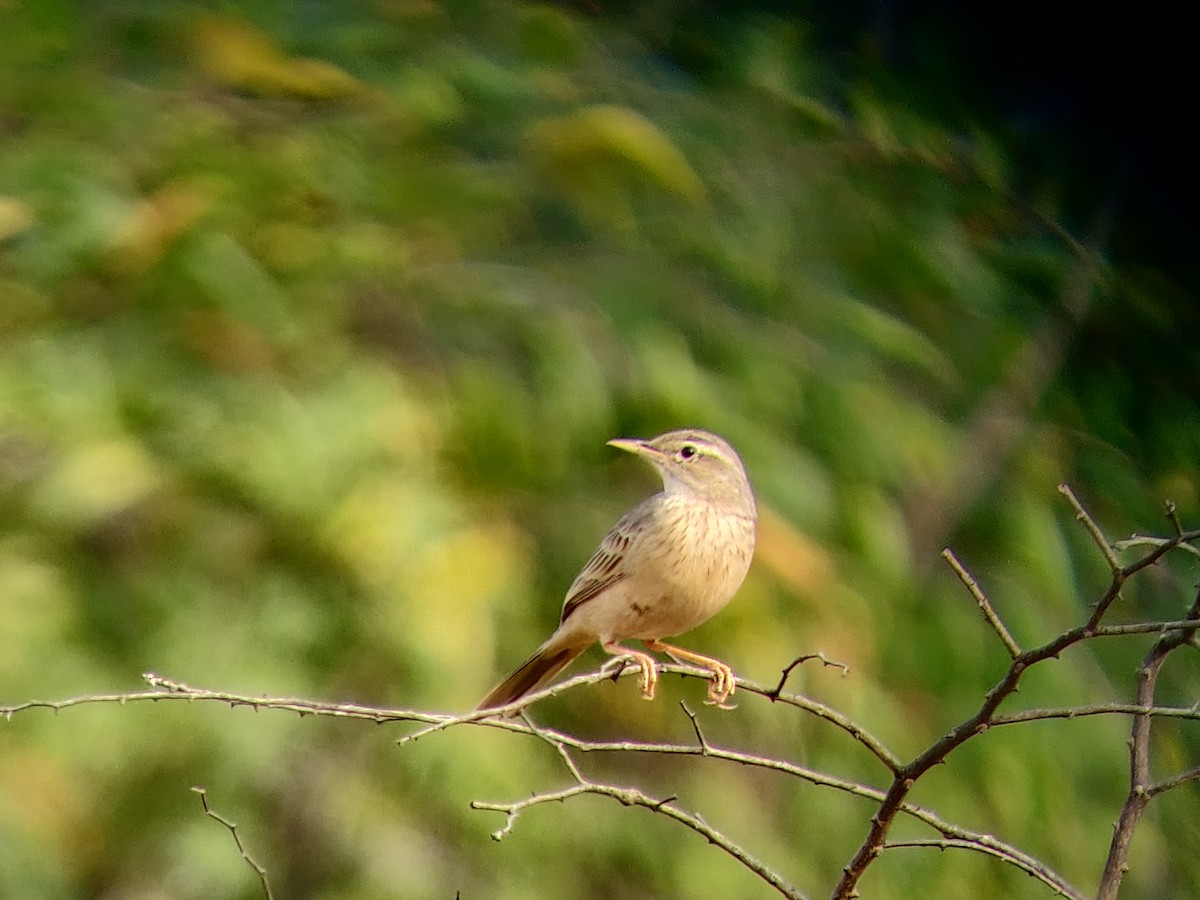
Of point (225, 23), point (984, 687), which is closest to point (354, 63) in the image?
point (225, 23)

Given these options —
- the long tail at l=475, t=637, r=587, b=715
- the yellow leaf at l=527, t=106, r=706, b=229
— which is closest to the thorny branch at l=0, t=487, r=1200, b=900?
the long tail at l=475, t=637, r=587, b=715

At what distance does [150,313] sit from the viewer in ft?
14.4

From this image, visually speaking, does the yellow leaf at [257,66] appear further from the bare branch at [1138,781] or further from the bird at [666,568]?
the bare branch at [1138,781]

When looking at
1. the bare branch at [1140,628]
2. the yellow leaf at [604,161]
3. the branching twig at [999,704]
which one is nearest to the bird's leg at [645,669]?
the branching twig at [999,704]

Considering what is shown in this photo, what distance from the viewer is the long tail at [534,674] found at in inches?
133

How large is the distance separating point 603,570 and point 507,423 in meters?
1.17

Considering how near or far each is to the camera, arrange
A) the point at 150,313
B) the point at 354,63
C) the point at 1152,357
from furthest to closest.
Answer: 1. the point at 1152,357
2. the point at 354,63
3. the point at 150,313

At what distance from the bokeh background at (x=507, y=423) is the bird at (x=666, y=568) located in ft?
2.49

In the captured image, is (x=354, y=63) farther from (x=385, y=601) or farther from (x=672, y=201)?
(x=385, y=601)

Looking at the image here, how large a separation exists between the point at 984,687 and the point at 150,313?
9.32ft

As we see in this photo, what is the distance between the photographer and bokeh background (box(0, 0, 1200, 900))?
13.3 feet

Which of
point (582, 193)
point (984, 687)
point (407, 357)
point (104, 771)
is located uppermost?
point (582, 193)

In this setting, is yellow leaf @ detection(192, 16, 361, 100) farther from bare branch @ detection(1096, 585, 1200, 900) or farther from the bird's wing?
bare branch @ detection(1096, 585, 1200, 900)

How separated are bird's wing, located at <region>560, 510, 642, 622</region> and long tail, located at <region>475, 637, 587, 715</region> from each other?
115 millimetres
